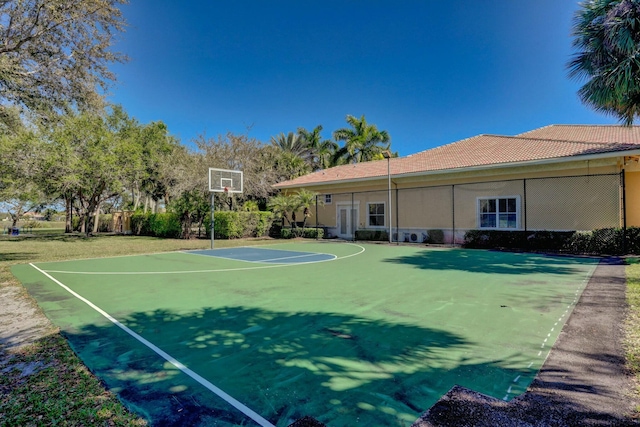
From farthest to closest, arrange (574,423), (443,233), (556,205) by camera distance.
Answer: (443,233)
(556,205)
(574,423)

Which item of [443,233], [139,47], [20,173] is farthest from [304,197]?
[20,173]

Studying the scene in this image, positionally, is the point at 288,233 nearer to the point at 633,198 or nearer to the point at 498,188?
the point at 498,188

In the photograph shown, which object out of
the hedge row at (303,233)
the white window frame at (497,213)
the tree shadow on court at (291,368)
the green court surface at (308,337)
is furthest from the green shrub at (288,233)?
the tree shadow on court at (291,368)

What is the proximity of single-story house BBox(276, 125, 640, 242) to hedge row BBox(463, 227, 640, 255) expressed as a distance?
705 millimetres

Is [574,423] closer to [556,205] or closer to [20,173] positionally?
[556,205]

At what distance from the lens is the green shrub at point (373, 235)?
66.5 feet

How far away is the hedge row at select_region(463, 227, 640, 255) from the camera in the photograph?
12.2 m

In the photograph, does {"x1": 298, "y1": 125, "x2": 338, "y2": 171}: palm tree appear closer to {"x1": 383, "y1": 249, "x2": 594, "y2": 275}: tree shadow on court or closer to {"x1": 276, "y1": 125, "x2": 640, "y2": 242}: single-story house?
{"x1": 276, "y1": 125, "x2": 640, "y2": 242}: single-story house

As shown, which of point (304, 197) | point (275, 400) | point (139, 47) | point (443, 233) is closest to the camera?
point (275, 400)

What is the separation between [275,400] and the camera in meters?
2.86

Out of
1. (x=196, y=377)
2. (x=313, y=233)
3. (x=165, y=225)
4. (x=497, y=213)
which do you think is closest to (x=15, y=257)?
(x=165, y=225)

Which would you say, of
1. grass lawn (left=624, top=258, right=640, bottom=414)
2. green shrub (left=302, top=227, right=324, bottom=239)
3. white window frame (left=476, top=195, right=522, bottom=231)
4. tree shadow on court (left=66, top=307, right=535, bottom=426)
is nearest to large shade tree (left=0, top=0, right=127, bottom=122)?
tree shadow on court (left=66, top=307, right=535, bottom=426)

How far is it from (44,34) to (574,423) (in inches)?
517

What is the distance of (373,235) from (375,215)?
156 cm
